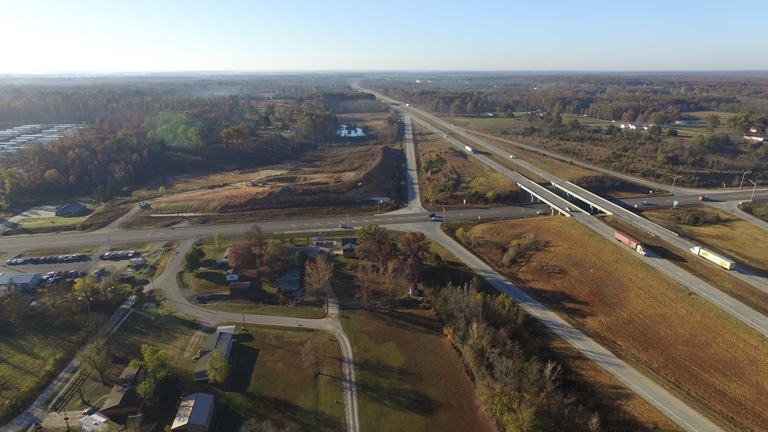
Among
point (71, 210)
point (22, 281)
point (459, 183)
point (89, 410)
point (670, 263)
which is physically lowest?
point (89, 410)

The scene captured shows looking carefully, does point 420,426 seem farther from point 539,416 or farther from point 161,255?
point 161,255

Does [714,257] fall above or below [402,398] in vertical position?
above

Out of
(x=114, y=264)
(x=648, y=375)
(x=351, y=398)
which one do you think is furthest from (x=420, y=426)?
(x=114, y=264)

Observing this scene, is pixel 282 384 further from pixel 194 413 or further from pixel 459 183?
pixel 459 183

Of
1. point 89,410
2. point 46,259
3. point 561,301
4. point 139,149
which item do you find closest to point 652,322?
point 561,301

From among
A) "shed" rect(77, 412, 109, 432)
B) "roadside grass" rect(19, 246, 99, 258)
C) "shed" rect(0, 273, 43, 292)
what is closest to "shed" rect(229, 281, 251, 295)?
"shed" rect(77, 412, 109, 432)

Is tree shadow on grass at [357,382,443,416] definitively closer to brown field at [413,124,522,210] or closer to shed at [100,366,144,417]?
shed at [100,366,144,417]

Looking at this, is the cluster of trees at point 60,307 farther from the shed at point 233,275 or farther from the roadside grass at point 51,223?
the roadside grass at point 51,223
